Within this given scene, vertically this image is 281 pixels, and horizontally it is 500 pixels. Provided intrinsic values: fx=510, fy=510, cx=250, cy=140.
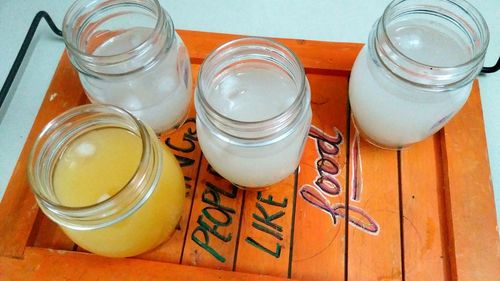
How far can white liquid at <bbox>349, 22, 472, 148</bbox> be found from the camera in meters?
0.45

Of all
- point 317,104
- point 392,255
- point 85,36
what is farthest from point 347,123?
point 85,36

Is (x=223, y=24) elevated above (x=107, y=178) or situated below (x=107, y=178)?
above

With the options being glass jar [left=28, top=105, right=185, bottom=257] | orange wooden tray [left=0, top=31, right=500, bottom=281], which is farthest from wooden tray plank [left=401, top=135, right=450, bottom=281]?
glass jar [left=28, top=105, right=185, bottom=257]

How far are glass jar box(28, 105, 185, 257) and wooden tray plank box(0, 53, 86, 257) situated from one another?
0.10 m

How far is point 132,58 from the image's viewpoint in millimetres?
447

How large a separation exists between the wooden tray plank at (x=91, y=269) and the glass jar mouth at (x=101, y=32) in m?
0.17

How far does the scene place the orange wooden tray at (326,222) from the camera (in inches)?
18.0

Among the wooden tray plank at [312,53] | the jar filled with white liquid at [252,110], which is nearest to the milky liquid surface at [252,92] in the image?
the jar filled with white liquid at [252,110]

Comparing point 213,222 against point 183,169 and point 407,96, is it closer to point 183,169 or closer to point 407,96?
point 183,169

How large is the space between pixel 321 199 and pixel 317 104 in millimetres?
108

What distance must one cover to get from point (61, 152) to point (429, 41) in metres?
0.35

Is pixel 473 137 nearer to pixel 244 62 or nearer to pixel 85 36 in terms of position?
pixel 244 62

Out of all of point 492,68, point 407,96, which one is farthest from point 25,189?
point 492,68

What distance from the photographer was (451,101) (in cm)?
44
